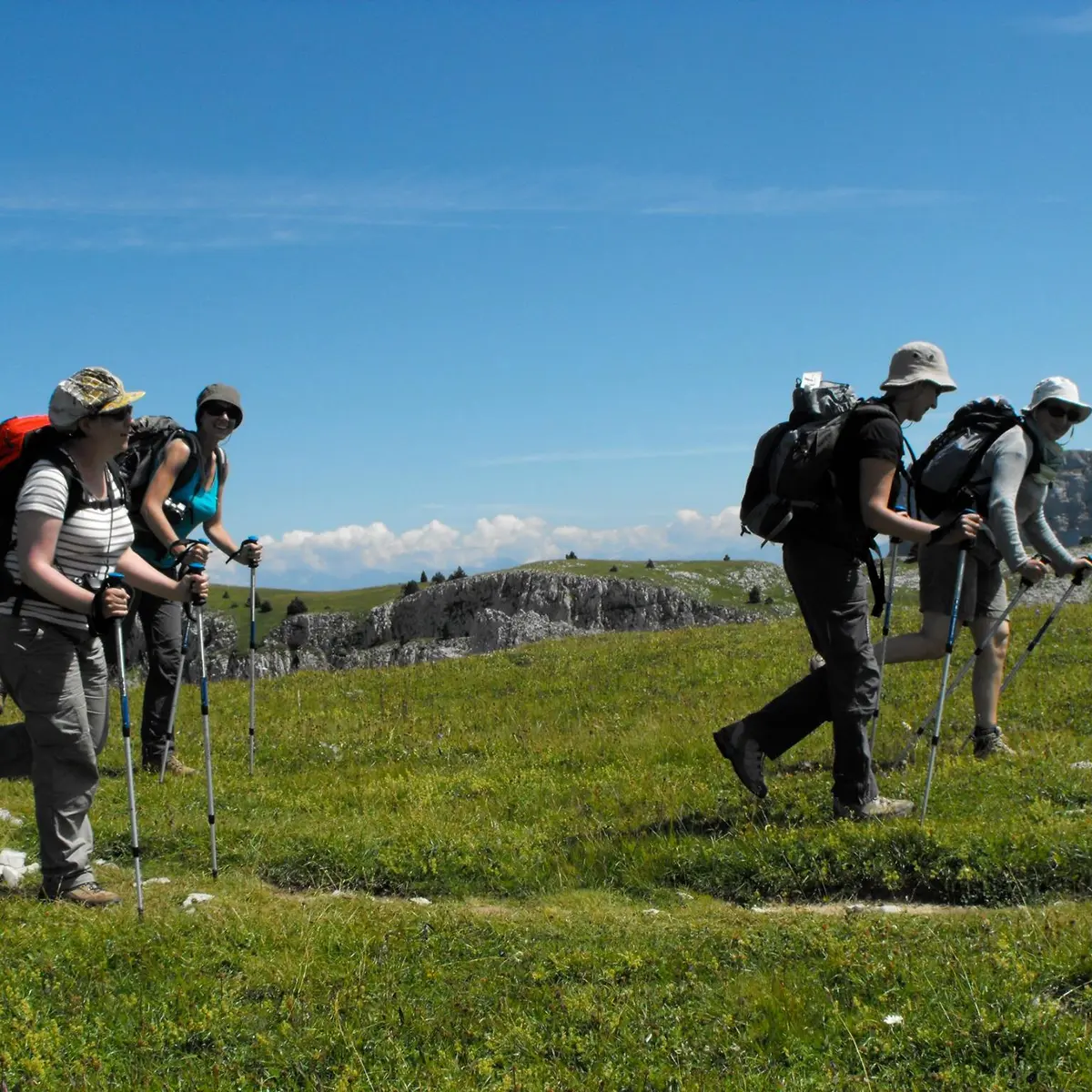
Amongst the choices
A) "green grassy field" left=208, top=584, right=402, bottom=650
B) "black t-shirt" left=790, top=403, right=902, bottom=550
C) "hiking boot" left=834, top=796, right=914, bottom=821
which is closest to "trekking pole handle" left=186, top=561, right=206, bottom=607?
"black t-shirt" left=790, top=403, right=902, bottom=550

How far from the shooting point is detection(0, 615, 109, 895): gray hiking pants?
8.07 metres

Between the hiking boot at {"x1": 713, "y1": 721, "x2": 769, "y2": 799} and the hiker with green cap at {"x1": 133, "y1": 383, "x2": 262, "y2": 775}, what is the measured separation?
202 inches

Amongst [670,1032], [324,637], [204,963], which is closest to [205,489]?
[204,963]

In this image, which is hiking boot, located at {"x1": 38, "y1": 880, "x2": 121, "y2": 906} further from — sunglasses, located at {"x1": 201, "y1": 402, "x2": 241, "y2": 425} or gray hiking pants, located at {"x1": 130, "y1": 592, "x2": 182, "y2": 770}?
sunglasses, located at {"x1": 201, "y1": 402, "x2": 241, "y2": 425}

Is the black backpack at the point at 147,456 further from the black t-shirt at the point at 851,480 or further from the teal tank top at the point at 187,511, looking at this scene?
the black t-shirt at the point at 851,480

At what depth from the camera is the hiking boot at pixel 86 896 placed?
8.24m

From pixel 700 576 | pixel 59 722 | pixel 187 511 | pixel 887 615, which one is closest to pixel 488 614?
pixel 700 576

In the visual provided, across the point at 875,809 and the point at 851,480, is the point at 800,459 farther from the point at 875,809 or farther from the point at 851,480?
the point at 875,809

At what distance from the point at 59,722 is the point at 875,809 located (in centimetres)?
631

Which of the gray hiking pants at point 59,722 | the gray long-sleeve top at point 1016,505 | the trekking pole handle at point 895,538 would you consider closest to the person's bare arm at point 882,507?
the trekking pole handle at point 895,538

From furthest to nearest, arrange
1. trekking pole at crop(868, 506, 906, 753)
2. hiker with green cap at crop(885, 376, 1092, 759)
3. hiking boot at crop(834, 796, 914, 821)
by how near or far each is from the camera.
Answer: hiker with green cap at crop(885, 376, 1092, 759) → trekking pole at crop(868, 506, 906, 753) → hiking boot at crop(834, 796, 914, 821)

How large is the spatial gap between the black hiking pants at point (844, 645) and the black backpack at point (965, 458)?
80.1 inches

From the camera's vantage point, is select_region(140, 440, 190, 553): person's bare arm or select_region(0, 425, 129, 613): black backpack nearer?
select_region(0, 425, 129, 613): black backpack

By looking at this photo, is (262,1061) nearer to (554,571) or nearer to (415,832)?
(415,832)
